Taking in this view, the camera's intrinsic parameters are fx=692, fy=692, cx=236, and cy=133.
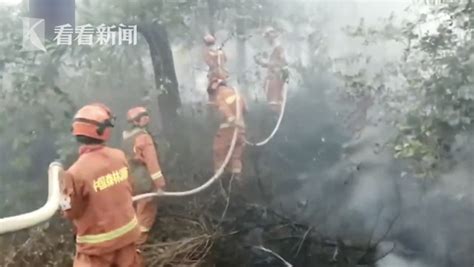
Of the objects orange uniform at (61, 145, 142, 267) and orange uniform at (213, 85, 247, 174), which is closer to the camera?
orange uniform at (61, 145, 142, 267)

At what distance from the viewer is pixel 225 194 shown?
1.86m

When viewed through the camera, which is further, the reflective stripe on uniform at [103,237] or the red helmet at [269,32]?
the red helmet at [269,32]

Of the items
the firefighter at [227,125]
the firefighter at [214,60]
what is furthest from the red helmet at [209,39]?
the firefighter at [227,125]

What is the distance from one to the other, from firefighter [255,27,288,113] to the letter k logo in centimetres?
57

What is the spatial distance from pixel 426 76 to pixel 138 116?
774 mm

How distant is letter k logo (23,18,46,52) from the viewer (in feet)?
5.87

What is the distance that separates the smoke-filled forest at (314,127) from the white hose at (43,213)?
0.28 m

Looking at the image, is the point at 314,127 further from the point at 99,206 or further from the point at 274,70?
the point at 99,206

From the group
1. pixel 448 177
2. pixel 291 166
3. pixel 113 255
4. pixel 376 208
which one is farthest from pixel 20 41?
pixel 448 177

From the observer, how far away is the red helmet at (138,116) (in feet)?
5.93

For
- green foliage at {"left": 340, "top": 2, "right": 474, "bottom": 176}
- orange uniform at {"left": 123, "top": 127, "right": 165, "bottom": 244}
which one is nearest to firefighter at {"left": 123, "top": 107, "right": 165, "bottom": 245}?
orange uniform at {"left": 123, "top": 127, "right": 165, "bottom": 244}

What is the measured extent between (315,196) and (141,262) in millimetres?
491

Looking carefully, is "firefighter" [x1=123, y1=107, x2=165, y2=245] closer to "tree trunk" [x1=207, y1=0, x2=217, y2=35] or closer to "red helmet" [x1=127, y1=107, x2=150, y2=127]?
"red helmet" [x1=127, y1=107, x2=150, y2=127]

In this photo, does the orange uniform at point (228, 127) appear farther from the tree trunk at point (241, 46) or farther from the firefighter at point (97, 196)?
the firefighter at point (97, 196)
